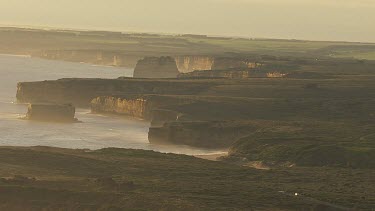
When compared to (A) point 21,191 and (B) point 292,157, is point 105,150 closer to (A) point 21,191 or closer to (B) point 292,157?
(B) point 292,157

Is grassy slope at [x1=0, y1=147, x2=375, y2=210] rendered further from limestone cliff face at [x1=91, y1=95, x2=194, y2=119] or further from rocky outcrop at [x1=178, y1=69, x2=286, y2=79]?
rocky outcrop at [x1=178, y1=69, x2=286, y2=79]

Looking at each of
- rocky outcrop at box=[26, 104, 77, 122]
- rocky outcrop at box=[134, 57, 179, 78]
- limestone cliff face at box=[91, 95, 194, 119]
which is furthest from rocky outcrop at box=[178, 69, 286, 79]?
rocky outcrop at box=[26, 104, 77, 122]

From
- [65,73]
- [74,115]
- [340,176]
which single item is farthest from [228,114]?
[65,73]

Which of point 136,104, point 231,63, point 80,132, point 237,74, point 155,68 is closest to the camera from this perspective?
point 80,132

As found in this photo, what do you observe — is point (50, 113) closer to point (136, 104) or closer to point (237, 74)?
point (136, 104)

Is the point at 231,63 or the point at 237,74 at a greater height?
the point at 231,63

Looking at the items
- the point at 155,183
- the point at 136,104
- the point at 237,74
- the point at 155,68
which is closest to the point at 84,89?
the point at 136,104
